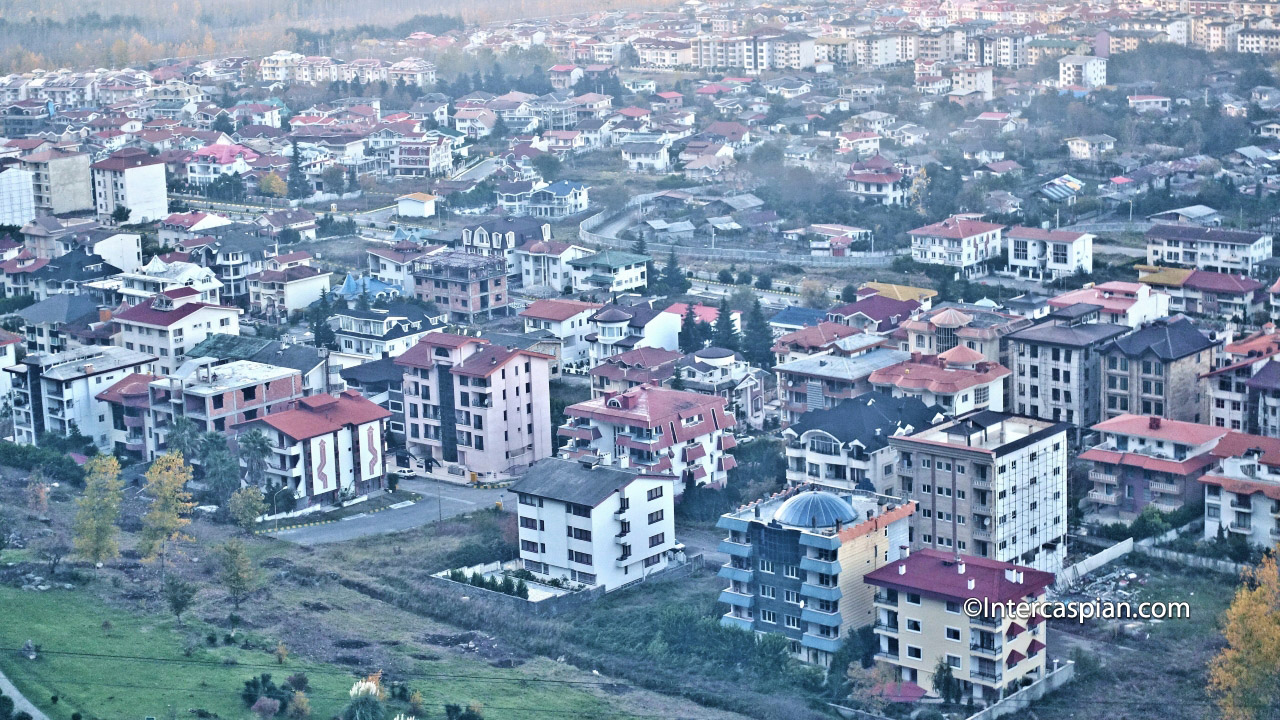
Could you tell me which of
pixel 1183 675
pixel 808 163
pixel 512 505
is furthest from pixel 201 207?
pixel 1183 675

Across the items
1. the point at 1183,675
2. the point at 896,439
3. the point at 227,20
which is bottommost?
the point at 1183,675

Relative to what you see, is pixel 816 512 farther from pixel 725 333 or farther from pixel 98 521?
pixel 725 333

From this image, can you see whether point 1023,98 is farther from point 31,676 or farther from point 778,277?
point 31,676

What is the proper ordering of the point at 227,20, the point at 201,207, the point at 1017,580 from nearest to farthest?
the point at 1017,580 < the point at 201,207 < the point at 227,20

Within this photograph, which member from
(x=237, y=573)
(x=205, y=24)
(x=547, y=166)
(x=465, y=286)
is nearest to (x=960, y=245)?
(x=465, y=286)

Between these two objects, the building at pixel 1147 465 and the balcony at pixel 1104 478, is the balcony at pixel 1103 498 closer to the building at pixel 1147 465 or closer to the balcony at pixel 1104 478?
the building at pixel 1147 465

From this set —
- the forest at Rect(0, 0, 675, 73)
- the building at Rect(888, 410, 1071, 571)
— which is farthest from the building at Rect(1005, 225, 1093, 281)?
the forest at Rect(0, 0, 675, 73)

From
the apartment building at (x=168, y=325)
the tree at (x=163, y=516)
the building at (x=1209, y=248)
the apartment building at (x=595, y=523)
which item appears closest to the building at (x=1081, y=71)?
the building at (x=1209, y=248)
